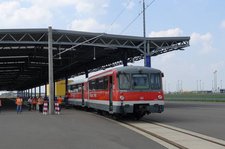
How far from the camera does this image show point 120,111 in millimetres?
24953

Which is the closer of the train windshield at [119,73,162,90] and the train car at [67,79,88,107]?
the train windshield at [119,73,162,90]

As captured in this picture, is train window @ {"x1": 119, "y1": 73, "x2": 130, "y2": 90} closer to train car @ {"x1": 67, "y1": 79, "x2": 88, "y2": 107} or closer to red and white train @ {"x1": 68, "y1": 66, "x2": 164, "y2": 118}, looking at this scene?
red and white train @ {"x1": 68, "y1": 66, "x2": 164, "y2": 118}

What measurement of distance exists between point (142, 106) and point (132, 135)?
7701mm

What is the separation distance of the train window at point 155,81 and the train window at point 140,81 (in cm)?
29

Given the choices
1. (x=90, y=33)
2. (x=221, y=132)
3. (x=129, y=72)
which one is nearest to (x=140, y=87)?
(x=129, y=72)

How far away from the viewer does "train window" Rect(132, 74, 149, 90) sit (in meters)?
25.4

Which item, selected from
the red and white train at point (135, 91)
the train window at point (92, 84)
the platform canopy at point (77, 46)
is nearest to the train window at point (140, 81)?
the red and white train at point (135, 91)

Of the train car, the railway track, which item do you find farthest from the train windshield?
the train car

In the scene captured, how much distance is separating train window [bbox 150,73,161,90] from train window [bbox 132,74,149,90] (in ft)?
0.95

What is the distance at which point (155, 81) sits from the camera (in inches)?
1013

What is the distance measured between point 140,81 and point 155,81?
880 millimetres

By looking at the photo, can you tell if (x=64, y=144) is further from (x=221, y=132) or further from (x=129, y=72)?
(x=129, y=72)

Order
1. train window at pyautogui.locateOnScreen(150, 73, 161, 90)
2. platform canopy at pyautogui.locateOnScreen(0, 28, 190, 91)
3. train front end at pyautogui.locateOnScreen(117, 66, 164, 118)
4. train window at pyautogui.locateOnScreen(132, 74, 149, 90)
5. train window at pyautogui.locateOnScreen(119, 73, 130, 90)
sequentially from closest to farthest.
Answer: train front end at pyautogui.locateOnScreen(117, 66, 164, 118) < train window at pyautogui.locateOnScreen(119, 73, 130, 90) < train window at pyautogui.locateOnScreen(132, 74, 149, 90) < train window at pyautogui.locateOnScreen(150, 73, 161, 90) < platform canopy at pyautogui.locateOnScreen(0, 28, 190, 91)

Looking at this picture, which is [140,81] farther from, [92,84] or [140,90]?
[92,84]
